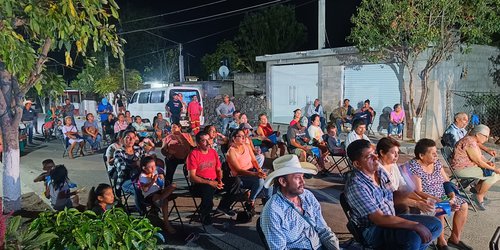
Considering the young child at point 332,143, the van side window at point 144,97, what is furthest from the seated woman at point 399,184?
the van side window at point 144,97

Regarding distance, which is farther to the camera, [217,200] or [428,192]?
[217,200]

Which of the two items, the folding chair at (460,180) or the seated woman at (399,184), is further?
the folding chair at (460,180)

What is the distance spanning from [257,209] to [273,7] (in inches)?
846

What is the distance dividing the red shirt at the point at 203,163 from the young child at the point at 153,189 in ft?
1.44

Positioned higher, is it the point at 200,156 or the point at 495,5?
the point at 495,5

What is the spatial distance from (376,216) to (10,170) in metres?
4.89

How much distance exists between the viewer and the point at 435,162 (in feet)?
15.9

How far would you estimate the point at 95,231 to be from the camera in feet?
10.0

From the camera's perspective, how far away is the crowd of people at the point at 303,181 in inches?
135

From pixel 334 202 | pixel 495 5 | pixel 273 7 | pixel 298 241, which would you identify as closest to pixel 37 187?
pixel 334 202

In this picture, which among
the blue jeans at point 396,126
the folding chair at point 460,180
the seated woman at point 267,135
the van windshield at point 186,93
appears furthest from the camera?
the van windshield at point 186,93

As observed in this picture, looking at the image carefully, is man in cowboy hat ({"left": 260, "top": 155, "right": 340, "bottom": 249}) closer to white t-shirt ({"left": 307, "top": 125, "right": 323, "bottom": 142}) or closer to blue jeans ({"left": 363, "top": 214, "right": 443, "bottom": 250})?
blue jeans ({"left": 363, "top": 214, "right": 443, "bottom": 250})

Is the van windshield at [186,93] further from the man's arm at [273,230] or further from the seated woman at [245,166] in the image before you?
the man's arm at [273,230]

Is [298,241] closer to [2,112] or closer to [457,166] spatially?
[457,166]
